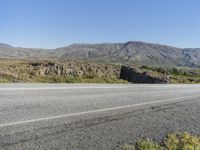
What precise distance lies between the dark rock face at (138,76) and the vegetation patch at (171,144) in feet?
104

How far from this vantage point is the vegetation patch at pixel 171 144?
590 cm

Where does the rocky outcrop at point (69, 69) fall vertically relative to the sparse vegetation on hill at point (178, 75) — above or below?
above

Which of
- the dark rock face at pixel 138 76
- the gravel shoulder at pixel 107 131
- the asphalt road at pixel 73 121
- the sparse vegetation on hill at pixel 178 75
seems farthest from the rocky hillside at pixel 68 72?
the gravel shoulder at pixel 107 131

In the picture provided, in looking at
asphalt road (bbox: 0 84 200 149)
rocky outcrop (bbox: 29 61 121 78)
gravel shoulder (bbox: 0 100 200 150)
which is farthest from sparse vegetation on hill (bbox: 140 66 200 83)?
gravel shoulder (bbox: 0 100 200 150)

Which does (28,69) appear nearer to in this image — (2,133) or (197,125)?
(197,125)

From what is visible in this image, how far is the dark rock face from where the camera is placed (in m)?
38.7

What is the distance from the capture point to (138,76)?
1598 inches

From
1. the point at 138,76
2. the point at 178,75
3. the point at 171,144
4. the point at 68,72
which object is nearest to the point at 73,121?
the point at 171,144

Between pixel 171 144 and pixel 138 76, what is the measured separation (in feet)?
113

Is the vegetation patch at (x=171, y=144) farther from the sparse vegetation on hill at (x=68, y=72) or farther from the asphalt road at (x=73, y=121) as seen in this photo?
the sparse vegetation on hill at (x=68, y=72)

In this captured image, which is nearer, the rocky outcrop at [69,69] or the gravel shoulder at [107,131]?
the gravel shoulder at [107,131]

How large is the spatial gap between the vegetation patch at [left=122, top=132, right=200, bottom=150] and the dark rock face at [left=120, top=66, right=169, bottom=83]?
1245 inches

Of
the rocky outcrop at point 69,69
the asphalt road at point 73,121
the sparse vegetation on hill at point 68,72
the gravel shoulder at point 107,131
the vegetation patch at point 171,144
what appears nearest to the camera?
the gravel shoulder at point 107,131

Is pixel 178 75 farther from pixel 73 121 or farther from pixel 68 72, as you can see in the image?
pixel 73 121
